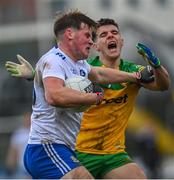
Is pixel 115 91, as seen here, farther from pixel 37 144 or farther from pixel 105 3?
pixel 105 3

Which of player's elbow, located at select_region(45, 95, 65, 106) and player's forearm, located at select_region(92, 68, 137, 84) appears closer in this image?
player's elbow, located at select_region(45, 95, 65, 106)

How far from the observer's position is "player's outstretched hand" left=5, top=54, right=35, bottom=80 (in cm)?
926

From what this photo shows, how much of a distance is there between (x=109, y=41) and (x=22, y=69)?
113cm

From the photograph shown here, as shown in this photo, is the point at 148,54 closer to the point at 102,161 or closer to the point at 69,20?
the point at 69,20

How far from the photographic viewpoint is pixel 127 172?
32.0ft

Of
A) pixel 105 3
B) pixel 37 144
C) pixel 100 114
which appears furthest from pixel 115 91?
pixel 105 3

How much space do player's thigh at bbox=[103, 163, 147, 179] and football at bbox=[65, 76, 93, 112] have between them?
1493mm

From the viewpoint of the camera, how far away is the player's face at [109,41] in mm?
9992

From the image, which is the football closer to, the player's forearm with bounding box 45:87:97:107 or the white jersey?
the white jersey

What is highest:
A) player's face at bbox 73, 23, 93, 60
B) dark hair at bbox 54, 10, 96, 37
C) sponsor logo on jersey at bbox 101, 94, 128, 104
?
dark hair at bbox 54, 10, 96, 37

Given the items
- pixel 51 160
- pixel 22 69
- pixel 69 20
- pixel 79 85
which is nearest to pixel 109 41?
pixel 22 69

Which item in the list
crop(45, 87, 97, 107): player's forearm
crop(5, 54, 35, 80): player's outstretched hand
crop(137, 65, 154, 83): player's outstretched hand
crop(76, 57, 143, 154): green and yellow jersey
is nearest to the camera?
crop(45, 87, 97, 107): player's forearm

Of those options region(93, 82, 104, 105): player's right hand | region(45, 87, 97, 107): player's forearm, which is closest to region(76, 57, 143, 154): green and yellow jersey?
region(93, 82, 104, 105): player's right hand

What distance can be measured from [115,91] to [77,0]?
2988 centimetres
